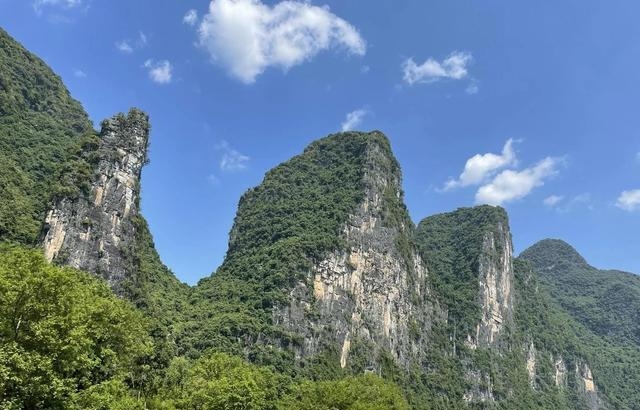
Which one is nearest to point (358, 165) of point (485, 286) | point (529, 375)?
point (485, 286)

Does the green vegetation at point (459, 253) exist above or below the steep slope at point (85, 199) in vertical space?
above

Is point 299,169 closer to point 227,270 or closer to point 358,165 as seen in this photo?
point 358,165

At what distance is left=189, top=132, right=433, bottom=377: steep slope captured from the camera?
8481cm

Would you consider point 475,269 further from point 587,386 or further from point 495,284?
point 587,386

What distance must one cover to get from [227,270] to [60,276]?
81102 mm

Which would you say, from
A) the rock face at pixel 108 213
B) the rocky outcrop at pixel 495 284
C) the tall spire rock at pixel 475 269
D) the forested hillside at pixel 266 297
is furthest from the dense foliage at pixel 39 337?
the rocky outcrop at pixel 495 284

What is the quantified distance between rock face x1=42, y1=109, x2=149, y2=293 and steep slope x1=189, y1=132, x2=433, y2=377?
55.2ft

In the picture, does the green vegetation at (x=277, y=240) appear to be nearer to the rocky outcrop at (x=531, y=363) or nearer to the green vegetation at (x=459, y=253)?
the green vegetation at (x=459, y=253)

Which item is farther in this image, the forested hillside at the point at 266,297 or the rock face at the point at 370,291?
the rock face at the point at 370,291

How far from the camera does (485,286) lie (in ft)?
452

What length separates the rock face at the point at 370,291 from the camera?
293 feet

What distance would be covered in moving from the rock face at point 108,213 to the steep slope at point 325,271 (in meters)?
16.8

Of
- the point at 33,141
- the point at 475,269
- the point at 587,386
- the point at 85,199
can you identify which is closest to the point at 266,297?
the point at 85,199

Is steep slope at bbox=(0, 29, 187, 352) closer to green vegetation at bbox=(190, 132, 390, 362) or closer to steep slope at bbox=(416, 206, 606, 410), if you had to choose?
green vegetation at bbox=(190, 132, 390, 362)
